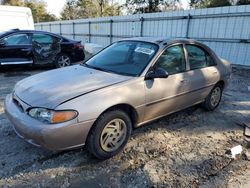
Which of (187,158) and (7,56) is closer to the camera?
(187,158)

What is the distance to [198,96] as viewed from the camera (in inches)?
198

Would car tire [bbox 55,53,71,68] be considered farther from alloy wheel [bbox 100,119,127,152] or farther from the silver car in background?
alloy wheel [bbox 100,119,127,152]

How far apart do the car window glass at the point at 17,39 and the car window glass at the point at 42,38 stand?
9.3 inches

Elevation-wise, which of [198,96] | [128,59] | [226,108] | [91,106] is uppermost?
[128,59]

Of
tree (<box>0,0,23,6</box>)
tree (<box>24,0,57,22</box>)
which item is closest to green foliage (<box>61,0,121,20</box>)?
tree (<box>24,0,57,22</box>)

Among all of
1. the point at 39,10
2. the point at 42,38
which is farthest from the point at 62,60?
the point at 39,10

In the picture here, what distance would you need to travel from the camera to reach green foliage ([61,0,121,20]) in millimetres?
39062

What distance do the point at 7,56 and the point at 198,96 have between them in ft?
21.3

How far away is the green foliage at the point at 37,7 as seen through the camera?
141ft

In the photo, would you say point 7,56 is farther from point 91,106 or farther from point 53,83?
point 91,106

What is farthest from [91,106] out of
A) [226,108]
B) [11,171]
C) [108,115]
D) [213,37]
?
[213,37]

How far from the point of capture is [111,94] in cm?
350

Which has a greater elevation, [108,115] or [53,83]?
[53,83]

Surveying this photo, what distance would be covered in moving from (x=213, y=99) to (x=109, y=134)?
2873mm
